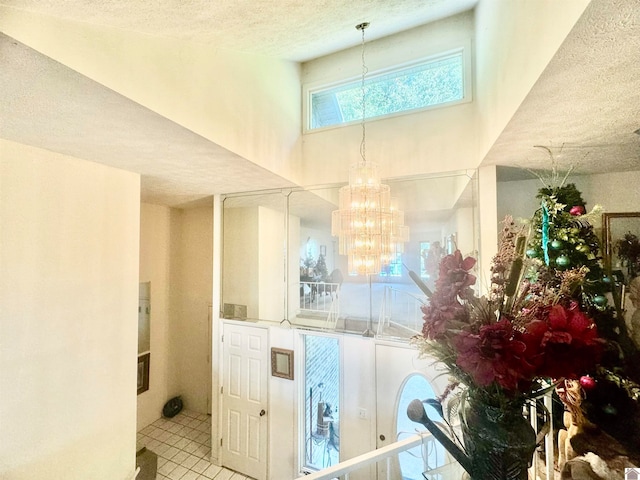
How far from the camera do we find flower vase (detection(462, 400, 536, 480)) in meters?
0.76

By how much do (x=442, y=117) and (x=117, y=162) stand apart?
10.5ft

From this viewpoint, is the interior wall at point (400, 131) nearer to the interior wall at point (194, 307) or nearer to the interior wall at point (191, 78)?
the interior wall at point (191, 78)

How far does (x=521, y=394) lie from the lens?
2.53 ft

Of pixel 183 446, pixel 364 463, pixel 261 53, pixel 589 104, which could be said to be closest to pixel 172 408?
pixel 183 446

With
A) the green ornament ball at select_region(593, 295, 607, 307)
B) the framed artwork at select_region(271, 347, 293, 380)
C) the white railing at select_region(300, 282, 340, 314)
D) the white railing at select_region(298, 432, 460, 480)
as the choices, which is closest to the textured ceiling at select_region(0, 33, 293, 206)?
the white railing at select_region(300, 282, 340, 314)

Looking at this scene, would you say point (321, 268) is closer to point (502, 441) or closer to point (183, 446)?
point (502, 441)

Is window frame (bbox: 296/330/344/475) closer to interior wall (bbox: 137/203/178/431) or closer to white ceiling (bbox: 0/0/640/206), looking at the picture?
white ceiling (bbox: 0/0/640/206)


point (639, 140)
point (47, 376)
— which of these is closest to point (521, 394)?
point (639, 140)

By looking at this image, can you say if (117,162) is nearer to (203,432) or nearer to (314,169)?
(314,169)

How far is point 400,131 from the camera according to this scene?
2957 mm

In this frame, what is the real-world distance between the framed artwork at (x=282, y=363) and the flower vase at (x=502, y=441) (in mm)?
2807

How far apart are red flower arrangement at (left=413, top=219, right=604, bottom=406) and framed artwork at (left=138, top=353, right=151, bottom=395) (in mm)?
4697

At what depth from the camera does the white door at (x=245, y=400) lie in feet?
11.2

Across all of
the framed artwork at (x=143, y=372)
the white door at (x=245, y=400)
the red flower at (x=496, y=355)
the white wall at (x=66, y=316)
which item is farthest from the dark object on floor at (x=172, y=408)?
the red flower at (x=496, y=355)
